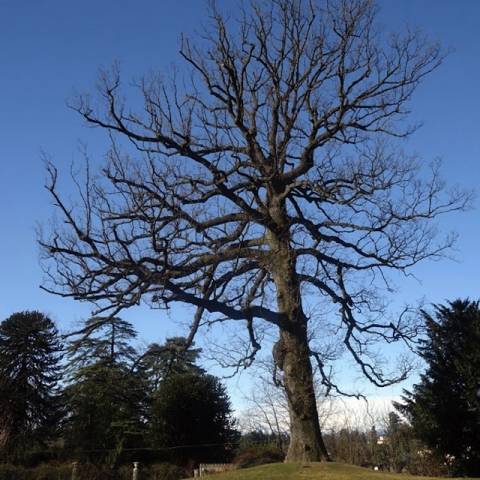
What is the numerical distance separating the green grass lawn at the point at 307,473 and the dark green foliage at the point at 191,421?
17597mm

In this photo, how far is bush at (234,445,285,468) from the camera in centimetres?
2711

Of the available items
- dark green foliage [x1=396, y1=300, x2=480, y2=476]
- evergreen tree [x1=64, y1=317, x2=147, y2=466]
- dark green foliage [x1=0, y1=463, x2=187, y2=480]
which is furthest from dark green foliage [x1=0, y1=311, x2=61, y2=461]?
dark green foliage [x1=396, y1=300, x2=480, y2=476]

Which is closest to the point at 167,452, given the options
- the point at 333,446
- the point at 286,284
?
the point at 333,446

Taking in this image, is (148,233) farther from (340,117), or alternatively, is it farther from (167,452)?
(167,452)

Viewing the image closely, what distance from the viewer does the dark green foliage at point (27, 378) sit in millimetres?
35594

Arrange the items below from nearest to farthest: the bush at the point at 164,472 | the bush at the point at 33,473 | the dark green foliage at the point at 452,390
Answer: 1. the dark green foliage at the point at 452,390
2. the bush at the point at 33,473
3. the bush at the point at 164,472

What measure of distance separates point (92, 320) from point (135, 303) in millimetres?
2028

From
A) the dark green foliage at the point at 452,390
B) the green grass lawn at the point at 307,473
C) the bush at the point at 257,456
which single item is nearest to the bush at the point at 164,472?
the bush at the point at 257,456

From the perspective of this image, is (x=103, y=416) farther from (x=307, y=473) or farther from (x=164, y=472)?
(x=307, y=473)

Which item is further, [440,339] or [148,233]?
[440,339]

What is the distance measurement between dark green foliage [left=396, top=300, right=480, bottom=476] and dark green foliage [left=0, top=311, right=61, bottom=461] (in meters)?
23.7

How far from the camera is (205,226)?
49.5ft

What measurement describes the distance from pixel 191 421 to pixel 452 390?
1646cm

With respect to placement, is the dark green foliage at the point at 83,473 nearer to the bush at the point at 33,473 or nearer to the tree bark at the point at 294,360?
the bush at the point at 33,473
